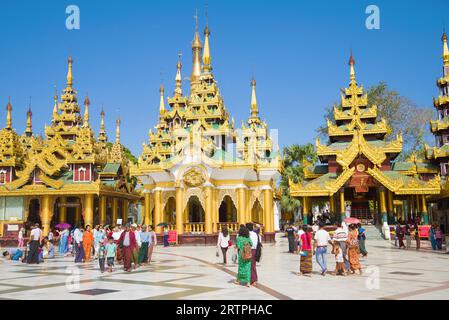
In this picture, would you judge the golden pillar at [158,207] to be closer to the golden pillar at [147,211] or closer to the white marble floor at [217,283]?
the golden pillar at [147,211]

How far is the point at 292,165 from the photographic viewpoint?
57344mm

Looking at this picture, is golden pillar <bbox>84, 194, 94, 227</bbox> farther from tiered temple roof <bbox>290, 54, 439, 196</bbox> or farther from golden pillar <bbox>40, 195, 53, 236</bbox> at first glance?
tiered temple roof <bbox>290, 54, 439, 196</bbox>

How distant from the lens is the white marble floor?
33.6 ft

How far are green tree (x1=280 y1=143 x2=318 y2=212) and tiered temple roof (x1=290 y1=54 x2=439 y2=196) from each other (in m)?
12.4

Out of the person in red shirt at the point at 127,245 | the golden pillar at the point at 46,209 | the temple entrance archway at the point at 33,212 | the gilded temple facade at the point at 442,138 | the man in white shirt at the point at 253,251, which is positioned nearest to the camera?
the man in white shirt at the point at 253,251

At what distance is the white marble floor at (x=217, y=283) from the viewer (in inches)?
404

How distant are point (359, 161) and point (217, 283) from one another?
1080 inches

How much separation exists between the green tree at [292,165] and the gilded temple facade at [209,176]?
14.5 m

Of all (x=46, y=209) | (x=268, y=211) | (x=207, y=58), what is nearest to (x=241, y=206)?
(x=268, y=211)

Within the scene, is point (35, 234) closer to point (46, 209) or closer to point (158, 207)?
point (158, 207)

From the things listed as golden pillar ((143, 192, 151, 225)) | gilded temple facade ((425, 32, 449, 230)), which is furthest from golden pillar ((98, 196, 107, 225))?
gilded temple facade ((425, 32, 449, 230))

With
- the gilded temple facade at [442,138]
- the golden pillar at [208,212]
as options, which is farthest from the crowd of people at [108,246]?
the gilded temple facade at [442,138]

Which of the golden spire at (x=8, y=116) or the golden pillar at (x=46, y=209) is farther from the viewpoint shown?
the golden spire at (x=8, y=116)
